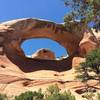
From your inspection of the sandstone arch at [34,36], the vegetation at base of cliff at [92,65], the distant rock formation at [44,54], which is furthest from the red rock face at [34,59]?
the vegetation at base of cliff at [92,65]

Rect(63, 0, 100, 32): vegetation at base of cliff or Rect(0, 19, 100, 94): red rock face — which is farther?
Rect(0, 19, 100, 94): red rock face

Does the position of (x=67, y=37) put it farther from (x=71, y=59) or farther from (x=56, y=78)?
(x=56, y=78)

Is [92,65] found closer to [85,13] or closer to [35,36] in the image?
[85,13]

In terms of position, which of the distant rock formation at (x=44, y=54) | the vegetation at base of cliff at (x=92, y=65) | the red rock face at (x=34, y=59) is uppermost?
the distant rock formation at (x=44, y=54)

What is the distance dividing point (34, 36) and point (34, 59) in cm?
260

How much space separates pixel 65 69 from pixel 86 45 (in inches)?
113

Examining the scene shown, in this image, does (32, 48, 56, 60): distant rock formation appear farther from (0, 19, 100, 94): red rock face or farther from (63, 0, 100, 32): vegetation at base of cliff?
(63, 0, 100, 32): vegetation at base of cliff

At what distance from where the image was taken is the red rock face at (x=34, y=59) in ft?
95.1

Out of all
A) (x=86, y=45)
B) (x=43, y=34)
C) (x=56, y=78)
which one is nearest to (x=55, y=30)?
(x=43, y=34)

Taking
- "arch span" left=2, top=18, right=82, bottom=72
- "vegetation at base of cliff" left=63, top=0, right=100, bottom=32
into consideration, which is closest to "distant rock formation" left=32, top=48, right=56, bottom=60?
"arch span" left=2, top=18, right=82, bottom=72

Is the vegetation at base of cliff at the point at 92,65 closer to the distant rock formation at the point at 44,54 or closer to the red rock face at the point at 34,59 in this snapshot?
the red rock face at the point at 34,59

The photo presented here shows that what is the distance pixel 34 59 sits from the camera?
1394 inches

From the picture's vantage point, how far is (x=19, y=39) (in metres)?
34.9

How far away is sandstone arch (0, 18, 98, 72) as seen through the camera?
33.8 meters
